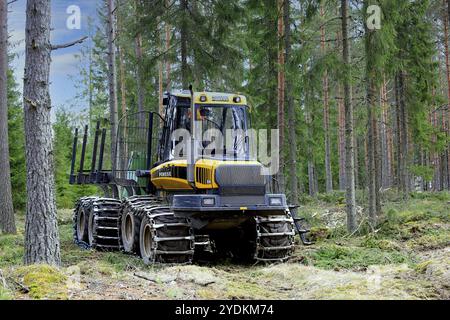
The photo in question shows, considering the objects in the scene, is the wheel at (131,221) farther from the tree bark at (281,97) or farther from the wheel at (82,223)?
the tree bark at (281,97)

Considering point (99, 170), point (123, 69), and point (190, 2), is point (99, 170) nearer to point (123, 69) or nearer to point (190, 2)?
point (190, 2)

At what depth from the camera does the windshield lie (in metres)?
9.93

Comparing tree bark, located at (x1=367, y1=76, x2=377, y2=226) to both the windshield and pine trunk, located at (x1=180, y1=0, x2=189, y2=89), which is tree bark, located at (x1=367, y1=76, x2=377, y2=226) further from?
the windshield

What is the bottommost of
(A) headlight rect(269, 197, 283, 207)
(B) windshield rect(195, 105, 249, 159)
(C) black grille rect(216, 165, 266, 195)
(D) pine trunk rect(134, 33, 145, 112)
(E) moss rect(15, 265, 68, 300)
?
(E) moss rect(15, 265, 68, 300)

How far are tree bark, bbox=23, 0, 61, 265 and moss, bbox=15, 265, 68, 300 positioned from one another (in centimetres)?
127

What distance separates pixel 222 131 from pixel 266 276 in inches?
125

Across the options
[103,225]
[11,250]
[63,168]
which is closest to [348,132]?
[103,225]

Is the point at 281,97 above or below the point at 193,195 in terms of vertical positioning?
above

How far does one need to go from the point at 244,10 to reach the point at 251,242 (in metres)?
8.73

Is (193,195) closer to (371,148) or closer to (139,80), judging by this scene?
(371,148)

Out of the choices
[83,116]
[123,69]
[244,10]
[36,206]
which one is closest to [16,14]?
[244,10]

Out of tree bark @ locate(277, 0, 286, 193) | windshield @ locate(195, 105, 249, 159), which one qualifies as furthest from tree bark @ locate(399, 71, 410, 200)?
windshield @ locate(195, 105, 249, 159)

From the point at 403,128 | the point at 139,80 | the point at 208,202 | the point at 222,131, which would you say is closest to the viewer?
the point at 208,202

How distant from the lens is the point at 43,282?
613 centimetres
